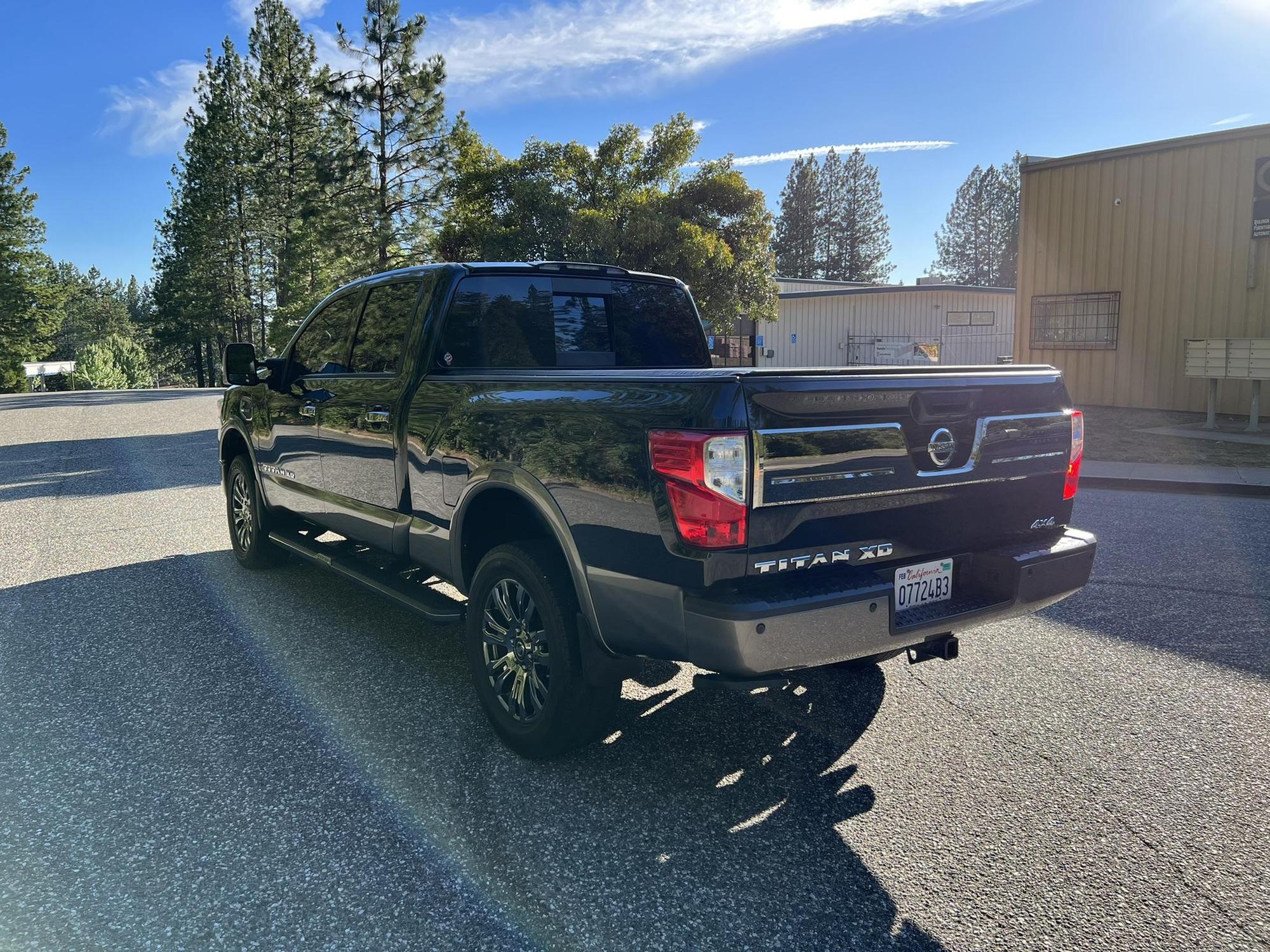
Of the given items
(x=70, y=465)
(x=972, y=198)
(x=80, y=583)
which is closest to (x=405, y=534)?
(x=80, y=583)

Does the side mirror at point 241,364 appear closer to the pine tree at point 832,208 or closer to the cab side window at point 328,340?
the cab side window at point 328,340

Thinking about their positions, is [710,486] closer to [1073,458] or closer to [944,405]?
[944,405]

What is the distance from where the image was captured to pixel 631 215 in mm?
23078

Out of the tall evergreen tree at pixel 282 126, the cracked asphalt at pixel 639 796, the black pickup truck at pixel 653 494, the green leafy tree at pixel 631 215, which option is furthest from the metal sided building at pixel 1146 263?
the tall evergreen tree at pixel 282 126

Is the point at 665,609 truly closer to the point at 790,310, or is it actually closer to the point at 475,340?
the point at 475,340

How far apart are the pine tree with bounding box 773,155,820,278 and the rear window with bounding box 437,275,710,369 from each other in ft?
251

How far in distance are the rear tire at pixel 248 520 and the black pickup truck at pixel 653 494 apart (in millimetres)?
1758

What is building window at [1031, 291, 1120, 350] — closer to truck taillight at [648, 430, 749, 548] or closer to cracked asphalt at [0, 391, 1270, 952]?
cracked asphalt at [0, 391, 1270, 952]

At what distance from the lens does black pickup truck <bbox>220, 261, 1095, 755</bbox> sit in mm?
2748

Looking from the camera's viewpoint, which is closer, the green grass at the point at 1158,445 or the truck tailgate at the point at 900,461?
the truck tailgate at the point at 900,461

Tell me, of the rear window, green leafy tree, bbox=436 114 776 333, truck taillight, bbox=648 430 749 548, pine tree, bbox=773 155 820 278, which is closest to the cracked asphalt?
truck taillight, bbox=648 430 749 548

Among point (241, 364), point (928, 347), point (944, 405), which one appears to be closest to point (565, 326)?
point (944, 405)

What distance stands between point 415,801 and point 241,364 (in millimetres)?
3530

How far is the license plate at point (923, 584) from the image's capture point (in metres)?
3.04
